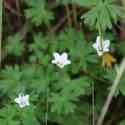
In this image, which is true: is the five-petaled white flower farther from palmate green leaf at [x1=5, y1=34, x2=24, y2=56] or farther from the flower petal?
palmate green leaf at [x1=5, y1=34, x2=24, y2=56]

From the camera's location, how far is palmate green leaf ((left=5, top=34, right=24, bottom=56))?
2.71m

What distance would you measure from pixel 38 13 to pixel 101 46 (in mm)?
422

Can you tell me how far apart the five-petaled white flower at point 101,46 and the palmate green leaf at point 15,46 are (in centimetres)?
44

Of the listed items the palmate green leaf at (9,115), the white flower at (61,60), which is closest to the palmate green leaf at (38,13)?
the white flower at (61,60)

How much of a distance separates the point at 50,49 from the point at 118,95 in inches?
18.2

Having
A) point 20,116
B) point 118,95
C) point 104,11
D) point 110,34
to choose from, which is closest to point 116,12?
point 104,11

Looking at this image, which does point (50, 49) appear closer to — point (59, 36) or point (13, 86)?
point (59, 36)

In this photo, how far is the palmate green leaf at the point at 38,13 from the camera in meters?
2.69

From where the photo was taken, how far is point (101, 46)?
8.32 ft

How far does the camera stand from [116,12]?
2316mm

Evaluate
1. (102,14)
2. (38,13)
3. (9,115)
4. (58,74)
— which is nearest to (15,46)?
(38,13)

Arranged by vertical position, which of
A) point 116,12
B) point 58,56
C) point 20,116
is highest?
point 116,12

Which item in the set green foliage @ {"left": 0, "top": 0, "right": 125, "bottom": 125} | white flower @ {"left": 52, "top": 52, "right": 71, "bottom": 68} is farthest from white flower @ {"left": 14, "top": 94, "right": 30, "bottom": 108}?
white flower @ {"left": 52, "top": 52, "right": 71, "bottom": 68}

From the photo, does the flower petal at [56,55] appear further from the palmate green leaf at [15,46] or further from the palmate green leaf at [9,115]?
the palmate green leaf at [9,115]
